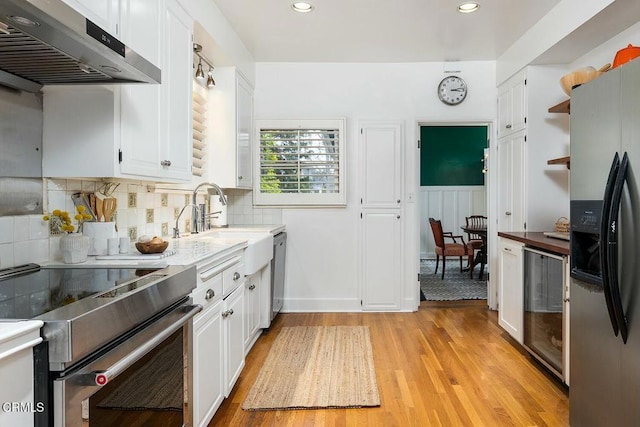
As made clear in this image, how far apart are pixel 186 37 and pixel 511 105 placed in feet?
9.76

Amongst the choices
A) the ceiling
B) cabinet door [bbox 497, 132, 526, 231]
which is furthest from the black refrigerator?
cabinet door [bbox 497, 132, 526, 231]

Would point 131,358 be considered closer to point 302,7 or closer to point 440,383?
point 440,383

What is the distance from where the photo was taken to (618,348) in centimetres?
167

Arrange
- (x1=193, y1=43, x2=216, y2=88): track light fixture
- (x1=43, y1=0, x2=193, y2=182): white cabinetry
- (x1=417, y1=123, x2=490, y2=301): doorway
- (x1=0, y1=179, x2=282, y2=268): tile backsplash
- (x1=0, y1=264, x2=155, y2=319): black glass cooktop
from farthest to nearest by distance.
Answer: (x1=417, y1=123, x2=490, y2=301): doorway → (x1=193, y1=43, x2=216, y2=88): track light fixture → (x1=43, y1=0, x2=193, y2=182): white cabinetry → (x1=0, y1=179, x2=282, y2=268): tile backsplash → (x1=0, y1=264, x2=155, y2=319): black glass cooktop

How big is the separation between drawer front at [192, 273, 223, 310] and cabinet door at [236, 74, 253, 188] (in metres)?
1.65

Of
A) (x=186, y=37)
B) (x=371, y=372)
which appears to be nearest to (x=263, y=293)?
(x=371, y=372)

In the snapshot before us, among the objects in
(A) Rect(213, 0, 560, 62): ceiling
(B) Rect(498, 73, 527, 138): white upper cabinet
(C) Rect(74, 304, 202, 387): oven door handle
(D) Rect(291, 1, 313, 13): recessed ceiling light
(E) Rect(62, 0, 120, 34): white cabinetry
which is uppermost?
(A) Rect(213, 0, 560, 62): ceiling

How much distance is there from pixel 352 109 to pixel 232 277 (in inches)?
100

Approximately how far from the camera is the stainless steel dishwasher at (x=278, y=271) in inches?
146

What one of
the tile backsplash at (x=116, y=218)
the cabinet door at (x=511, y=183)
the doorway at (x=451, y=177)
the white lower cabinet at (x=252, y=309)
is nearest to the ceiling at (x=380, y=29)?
the cabinet door at (x=511, y=183)

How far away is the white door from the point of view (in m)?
4.25

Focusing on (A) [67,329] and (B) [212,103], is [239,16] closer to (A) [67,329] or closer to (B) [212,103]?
(B) [212,103]

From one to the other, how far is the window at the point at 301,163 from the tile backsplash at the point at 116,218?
35 cm

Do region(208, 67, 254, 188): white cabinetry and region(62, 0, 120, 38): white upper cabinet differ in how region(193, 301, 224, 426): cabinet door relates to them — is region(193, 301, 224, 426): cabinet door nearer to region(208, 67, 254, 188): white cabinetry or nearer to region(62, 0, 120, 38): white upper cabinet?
region(62, 0, 120, 38): white upper cabinet
